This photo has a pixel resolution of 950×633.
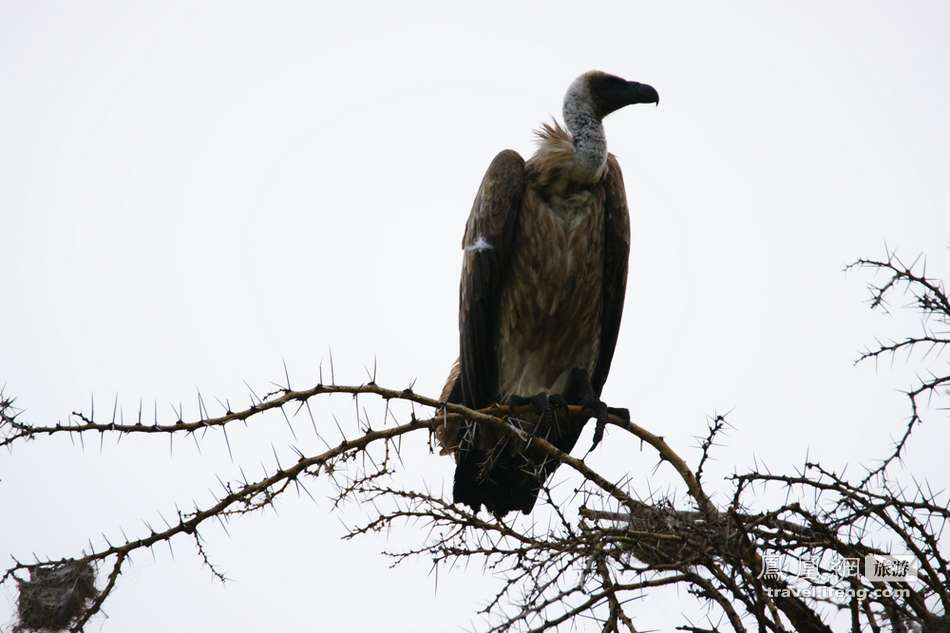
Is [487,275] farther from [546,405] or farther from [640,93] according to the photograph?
[640,93]

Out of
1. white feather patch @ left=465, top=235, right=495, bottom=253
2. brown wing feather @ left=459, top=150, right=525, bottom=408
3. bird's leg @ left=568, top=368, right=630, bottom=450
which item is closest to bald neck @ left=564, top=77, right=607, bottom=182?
brown wing feather @ left=459, top=150, right=525, bottom=408

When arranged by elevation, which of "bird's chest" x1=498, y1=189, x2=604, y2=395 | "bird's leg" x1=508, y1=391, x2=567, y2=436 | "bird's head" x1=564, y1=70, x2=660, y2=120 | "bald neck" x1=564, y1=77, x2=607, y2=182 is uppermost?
"bird's head" x1=564, y1=70, x2=660, y2=120

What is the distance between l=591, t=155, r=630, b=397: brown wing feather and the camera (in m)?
5.39

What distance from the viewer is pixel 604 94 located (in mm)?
5844

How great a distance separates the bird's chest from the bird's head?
0.67m

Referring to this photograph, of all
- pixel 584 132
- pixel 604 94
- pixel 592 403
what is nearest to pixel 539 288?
pixel 592 403

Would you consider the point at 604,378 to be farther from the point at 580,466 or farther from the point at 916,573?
the point at 916,573

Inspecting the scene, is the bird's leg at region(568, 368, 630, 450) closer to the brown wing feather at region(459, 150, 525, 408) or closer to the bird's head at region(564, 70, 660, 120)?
the brown wing feather at region(459, 150, 525, 408)

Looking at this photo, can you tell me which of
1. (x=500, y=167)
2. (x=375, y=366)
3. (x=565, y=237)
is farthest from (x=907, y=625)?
(x=500, y=167)

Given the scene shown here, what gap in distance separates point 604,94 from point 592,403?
6.23 feet

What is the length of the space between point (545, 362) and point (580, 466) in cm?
236

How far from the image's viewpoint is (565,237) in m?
5.29

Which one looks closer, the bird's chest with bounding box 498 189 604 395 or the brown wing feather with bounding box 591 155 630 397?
the bird's chest with bounding box 498 189 604 395

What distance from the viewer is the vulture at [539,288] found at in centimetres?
525
